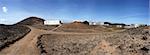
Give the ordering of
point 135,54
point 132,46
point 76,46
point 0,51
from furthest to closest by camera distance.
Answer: point 76,46 → point 0,51 → point 132,46 → point 135,54

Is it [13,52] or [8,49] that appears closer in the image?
[13,52]

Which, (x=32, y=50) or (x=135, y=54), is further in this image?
(x=32, y=50)

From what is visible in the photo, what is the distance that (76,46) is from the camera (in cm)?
4216

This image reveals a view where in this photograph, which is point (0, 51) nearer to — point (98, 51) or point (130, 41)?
point (98, 51)

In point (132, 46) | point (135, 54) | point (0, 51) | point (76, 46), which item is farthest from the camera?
point (76, 46)

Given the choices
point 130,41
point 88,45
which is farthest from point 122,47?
point 88,45

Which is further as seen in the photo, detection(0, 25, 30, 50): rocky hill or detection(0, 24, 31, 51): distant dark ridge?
detection(0, 25, 30, 50): rocky hill

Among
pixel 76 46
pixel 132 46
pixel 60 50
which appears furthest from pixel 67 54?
pixel 132 46

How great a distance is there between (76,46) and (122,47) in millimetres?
9521

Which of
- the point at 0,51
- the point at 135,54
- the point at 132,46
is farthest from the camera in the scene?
the point at 0,51

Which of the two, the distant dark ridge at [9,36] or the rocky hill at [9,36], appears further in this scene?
the rocky hill at [9,36]

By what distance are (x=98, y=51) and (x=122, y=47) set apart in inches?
147

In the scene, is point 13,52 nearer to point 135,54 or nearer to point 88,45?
point 88,45

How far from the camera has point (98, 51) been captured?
3647cm
